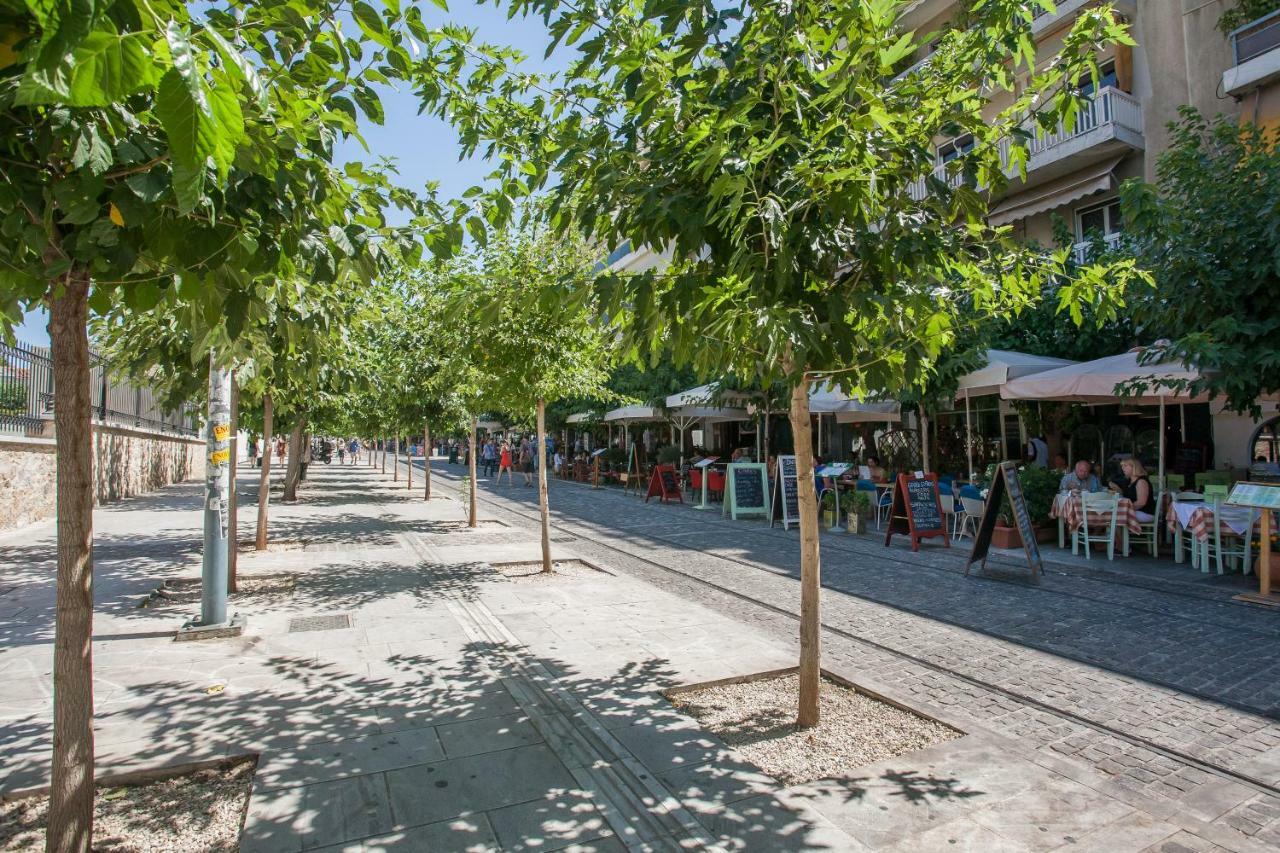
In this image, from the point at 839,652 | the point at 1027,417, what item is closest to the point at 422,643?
the point at 839,652

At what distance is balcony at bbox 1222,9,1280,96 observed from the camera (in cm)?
1229

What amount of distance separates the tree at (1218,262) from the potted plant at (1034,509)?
94.3 inches

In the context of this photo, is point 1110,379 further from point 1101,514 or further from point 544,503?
point 544,503

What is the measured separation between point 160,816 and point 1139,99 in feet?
→ 62.7

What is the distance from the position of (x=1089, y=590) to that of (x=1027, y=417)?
7364 mm

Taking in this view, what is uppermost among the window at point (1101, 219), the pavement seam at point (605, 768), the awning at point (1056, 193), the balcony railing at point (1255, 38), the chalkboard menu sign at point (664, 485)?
the balcony railing at point (1255, 38)

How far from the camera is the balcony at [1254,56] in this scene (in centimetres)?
1229

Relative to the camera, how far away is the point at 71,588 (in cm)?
249

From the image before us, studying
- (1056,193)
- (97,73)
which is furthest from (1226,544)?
(97,73)

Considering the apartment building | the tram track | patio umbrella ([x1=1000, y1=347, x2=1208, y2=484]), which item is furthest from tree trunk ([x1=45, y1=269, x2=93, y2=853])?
the apartment building

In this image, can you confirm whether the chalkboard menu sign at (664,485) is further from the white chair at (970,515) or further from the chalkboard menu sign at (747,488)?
the white chair at (970,515)

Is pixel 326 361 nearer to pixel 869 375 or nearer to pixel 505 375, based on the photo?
pixel 505 375

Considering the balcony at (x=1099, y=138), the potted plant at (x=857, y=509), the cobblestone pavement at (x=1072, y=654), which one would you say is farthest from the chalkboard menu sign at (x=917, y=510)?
the balcony at (x=1099, y=138)

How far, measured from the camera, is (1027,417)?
14.2m
